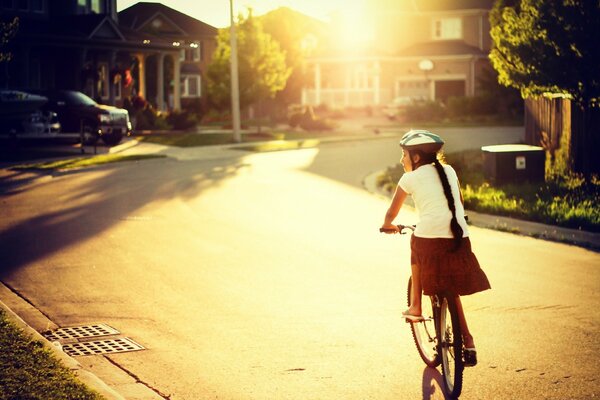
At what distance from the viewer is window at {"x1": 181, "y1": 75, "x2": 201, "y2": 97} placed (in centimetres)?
7294

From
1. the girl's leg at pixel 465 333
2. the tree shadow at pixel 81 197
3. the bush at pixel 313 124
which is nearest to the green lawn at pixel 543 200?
the tree shadow at pixel 81 197

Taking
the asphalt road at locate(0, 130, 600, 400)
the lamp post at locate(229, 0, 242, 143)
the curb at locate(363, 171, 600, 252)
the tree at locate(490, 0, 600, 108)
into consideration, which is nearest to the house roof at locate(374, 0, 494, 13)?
the lamp post at locate(229, 0, 242, 143)

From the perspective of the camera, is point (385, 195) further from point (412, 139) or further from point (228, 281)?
point (412, 139)

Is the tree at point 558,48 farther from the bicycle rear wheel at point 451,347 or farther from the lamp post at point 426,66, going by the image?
the lamp post at point 426,66

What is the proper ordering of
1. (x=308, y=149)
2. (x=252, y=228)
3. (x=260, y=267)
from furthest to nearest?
(x=308, y=149) → (x=252, y=228) → (x=260, y=267)

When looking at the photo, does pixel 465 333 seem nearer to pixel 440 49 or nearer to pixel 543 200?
pixel 543 200

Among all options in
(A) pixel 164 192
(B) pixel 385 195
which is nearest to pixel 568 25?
(B) pixel 385 195

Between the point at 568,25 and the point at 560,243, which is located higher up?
the point at 568,25

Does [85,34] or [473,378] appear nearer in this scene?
[473,378]

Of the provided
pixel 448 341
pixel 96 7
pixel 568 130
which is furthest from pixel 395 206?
pixel 96 7

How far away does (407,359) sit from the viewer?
27.8 ft

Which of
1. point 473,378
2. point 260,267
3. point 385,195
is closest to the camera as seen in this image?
point 473,378

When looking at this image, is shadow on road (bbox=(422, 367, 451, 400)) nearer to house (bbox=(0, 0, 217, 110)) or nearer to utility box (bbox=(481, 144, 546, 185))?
utility box (bbox=(481, 144, 546, 185))

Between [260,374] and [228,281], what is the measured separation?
4.19 metres
